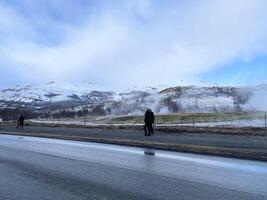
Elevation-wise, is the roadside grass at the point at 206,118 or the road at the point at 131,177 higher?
the roadside grass at the point at 206,118

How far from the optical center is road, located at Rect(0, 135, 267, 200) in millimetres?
10312

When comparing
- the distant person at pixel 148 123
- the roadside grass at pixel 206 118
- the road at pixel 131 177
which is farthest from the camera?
the roadside grass at pixel 206 118

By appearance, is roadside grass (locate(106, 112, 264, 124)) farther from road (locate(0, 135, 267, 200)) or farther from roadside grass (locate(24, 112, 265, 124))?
road (locate(0, 135, 267, 200))

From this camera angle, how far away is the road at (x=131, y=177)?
33.8 feet

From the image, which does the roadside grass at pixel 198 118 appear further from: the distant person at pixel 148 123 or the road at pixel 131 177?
the road at pixel 131 177

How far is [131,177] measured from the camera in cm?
1270

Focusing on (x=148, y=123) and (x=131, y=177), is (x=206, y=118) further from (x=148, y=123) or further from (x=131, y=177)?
(x=131, y=177)

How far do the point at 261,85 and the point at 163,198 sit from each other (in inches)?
2158

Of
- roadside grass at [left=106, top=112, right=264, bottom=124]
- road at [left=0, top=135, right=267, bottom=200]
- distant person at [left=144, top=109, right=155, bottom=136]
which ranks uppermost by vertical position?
roadside grass at [left=106, top=112, right=264, bottom=124]

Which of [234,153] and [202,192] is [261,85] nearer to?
[234,153]

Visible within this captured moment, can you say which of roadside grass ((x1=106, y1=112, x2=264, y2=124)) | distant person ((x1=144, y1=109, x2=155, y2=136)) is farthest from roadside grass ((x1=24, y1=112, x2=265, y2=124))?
distant person ((x1=144, y1=109, x2=155, y2=136))

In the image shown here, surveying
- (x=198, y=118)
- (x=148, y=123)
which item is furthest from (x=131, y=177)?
(x=198, y=118)

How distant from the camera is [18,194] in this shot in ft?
34.7

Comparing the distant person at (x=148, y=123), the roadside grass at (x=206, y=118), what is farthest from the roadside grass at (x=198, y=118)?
the distant person at (x=148, y=123)
